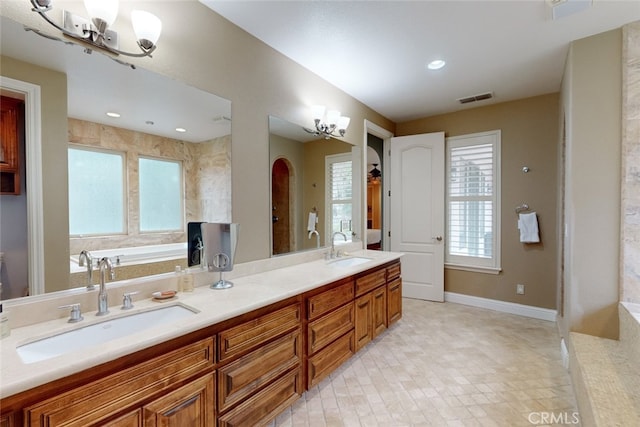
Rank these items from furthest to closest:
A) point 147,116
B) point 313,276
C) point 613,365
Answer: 1. point 313,276
2. point 613,365
3. point 147,116

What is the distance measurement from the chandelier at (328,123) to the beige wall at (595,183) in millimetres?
1983

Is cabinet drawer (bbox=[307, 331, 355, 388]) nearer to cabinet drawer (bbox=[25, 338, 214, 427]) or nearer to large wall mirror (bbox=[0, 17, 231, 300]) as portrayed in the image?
cabinet drawer (bbox=[25, 338, 214, 427])

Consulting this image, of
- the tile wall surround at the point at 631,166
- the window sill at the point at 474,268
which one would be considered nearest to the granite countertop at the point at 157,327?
the tile wall surround at the point at 631,166

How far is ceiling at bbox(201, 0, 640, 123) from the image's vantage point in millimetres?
1912

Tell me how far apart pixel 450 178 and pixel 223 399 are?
3.81 m

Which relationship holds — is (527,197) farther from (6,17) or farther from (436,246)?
(6,17)

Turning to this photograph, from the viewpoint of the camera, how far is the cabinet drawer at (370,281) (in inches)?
95.2

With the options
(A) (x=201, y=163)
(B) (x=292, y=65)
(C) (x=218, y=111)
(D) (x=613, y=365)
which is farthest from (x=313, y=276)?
(D) (x=613, y=365)

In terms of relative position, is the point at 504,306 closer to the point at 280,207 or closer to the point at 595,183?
the point at 595,183

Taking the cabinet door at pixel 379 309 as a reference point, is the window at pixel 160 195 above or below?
above

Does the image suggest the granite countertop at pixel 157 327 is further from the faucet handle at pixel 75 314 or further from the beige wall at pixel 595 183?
the beige wall at pixel 595 183

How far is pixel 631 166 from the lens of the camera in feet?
6.88

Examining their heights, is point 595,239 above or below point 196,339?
above

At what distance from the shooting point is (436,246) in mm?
4004
